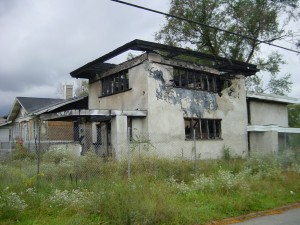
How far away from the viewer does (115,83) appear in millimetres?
20016

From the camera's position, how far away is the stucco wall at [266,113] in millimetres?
23047

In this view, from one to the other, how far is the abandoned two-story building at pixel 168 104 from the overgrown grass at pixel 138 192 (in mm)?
3703

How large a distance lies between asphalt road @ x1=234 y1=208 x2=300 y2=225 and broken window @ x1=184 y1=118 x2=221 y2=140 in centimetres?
1043

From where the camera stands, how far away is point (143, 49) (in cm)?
1734

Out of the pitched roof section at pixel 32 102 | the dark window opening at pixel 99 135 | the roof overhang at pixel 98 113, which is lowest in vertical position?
the dark window opening at pixel 99 135

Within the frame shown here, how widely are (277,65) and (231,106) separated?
46.4ft

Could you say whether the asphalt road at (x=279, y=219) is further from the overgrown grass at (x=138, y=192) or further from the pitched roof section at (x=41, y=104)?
A: the pitched roof section at (x=41, y=104)

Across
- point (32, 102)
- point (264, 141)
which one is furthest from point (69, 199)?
point (32, 102)

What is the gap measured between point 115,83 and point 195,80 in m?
4.62

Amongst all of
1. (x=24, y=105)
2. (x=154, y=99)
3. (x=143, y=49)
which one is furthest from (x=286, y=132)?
(x=24, y=105)

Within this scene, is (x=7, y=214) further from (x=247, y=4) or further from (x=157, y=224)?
(x=247, y=4)

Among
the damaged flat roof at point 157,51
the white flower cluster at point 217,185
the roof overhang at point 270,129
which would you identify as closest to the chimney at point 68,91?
the damaged flat roof at point 157,51

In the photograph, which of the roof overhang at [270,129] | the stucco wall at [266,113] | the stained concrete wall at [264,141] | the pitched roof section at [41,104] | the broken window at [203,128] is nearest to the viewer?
the broken window at [203,128]

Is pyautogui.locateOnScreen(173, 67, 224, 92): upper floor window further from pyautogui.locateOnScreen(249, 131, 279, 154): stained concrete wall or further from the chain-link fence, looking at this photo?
pyautogui.locateOnScreen(249, 131, 279, 154): stained concrete wall
